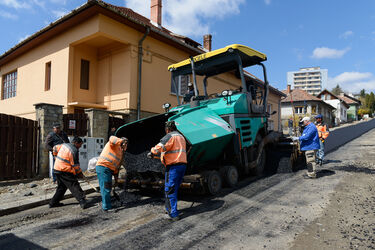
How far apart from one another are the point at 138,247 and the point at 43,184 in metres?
4.83

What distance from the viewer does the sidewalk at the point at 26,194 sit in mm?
4898

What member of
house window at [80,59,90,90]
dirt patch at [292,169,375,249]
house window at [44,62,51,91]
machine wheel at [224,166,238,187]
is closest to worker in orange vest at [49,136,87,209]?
machine wheel at [224,166,238,187]

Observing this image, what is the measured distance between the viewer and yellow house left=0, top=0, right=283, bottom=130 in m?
10.0

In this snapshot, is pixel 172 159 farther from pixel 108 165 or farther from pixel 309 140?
pixel 309 140

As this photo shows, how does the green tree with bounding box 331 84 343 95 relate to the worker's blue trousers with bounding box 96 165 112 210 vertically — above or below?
above

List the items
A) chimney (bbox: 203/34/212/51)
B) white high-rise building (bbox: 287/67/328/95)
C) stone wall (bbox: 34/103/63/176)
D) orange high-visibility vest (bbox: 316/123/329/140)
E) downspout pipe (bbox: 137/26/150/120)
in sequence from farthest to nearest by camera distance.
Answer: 1. white high-rise building (bbox: 287/67/328/95)
2. chimney (bbox: 203/34/212/51)
3. downspout pipe (bbox: 137/26/150/120)
4. orange high-visibility vest (bbox: 316/123/329/140)
5. stone wall (bbox: 34/103/63/176)

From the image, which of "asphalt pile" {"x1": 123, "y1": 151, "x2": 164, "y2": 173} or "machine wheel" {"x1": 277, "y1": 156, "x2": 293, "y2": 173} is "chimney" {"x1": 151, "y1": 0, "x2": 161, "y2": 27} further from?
"asphalt pile" {"x1": 123, "y1": 151, "x2": 164, "y2": 173}

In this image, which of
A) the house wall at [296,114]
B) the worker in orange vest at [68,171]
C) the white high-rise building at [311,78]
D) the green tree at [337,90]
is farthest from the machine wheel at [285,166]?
the white high-rise building at [311,78]

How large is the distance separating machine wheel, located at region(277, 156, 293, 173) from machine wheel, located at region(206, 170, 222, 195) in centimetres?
243

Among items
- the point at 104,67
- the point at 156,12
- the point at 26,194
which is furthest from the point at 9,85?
the point at 26,194

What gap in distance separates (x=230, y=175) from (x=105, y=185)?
8.13 feet

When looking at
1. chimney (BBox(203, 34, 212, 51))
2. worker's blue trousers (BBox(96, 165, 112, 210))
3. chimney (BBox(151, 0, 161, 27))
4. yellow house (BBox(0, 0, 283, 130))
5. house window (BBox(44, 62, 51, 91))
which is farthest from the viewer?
chimney (BBox(203, 34, 212, 51))

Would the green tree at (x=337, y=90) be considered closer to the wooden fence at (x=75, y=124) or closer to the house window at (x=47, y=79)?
the house window at (x=47, y=79)

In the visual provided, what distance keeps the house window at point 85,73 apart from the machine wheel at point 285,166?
8.51 meters
